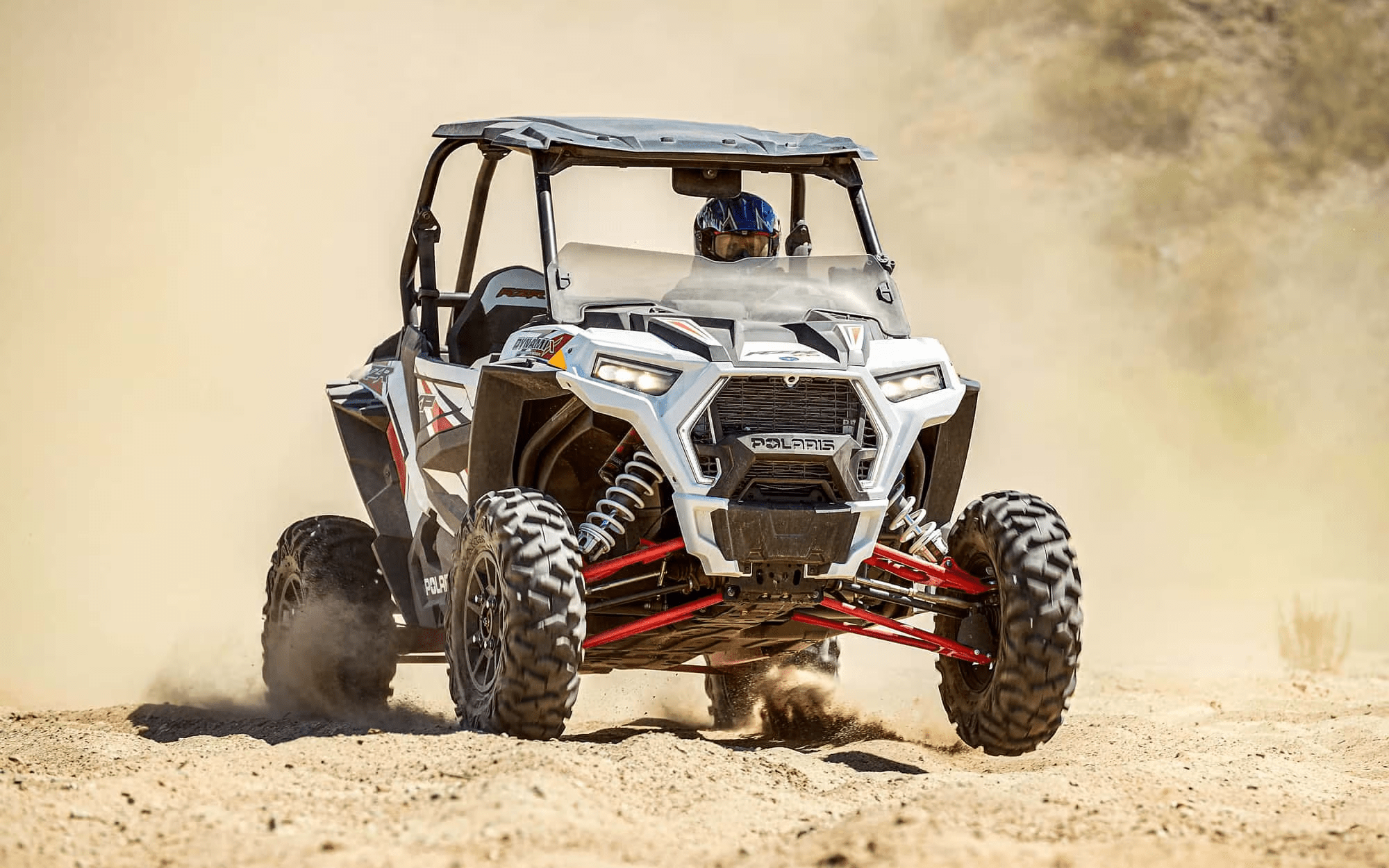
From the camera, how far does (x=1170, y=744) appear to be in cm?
891

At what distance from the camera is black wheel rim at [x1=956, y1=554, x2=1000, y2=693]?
8.00 meters

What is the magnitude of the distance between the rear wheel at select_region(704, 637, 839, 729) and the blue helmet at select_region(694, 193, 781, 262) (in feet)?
7.78

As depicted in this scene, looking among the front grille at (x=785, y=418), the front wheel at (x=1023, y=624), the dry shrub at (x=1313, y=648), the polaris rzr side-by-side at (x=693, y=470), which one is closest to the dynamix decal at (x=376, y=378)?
the polaris rzr side-by-side at (x=693, y=470)

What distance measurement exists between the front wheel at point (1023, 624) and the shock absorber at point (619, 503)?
149 cm

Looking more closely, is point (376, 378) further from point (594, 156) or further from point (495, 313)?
point (594, 156)

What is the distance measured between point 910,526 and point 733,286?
1458 millimetres

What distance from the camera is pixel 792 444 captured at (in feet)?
23.6

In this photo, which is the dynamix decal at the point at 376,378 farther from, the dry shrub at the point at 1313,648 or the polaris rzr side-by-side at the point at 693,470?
the dry shrub at the point at 1313,648

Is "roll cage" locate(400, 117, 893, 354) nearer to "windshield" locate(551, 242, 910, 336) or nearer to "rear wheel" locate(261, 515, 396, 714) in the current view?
"windshield" locate(551, 242, 910, 336)

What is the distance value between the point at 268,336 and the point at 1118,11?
65.0 ft

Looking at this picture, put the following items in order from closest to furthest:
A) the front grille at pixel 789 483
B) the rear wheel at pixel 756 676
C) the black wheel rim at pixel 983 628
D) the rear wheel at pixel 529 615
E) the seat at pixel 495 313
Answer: the rear wheel at pixel 529 615 < the front grille at pixel 789 483 < the black wheel rim at pixel 983 628 < the seat at pixel 495 313 < the rear wheel at pixel 756 676

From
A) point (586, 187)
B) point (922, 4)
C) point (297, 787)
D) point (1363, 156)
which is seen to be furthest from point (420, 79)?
point (297, 787)

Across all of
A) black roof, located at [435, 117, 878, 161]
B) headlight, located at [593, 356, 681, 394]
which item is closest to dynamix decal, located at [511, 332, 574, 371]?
headlight, located at [593, 356, 681, 394]

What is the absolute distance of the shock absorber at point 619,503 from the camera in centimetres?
736
